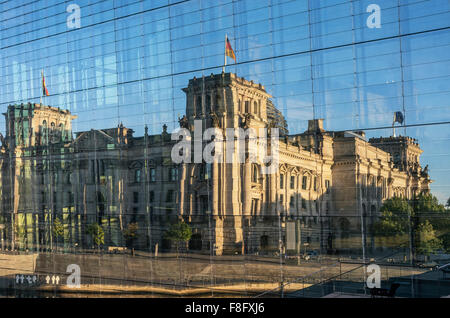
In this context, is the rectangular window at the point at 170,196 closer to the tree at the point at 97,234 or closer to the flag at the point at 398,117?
the tree at the point at 97,234

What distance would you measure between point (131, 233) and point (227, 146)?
4.23 metres

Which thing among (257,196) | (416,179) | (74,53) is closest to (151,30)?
(74,53)

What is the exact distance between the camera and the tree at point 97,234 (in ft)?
57.9

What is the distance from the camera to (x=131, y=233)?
17.0 meters

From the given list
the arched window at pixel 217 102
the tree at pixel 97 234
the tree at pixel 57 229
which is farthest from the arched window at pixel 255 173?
the tree at pixel 57 229

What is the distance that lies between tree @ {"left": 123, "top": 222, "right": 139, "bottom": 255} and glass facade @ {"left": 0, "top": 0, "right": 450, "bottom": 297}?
45 millimetres

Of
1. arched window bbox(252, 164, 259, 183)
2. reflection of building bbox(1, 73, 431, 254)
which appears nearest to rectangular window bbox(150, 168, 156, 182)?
reflection of building bbox(1, 73, 431, 254)

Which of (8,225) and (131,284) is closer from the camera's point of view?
(131,284)

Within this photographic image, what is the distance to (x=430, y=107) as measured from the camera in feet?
41.1

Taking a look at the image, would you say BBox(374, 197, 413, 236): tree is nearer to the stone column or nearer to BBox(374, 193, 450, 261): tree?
BBox(374, 193, 450, 261): tree

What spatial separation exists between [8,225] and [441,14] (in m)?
16.4

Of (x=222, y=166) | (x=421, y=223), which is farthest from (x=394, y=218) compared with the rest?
(x=222, y=166)

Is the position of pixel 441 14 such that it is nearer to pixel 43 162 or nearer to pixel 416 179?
pixel 416 179

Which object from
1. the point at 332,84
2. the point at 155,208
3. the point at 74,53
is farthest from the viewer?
the point at 74,53
